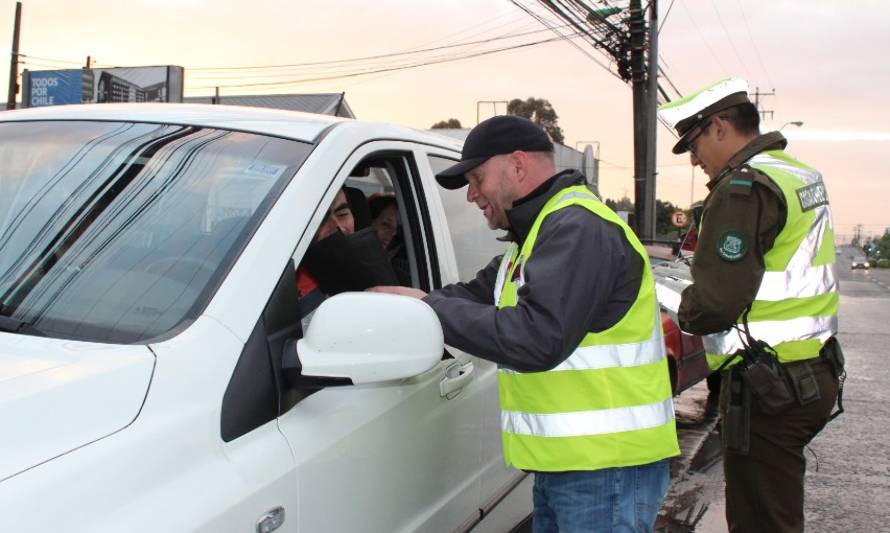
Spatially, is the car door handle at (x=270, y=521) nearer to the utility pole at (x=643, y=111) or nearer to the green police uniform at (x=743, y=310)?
the green police uniform at (x=743, y=310)

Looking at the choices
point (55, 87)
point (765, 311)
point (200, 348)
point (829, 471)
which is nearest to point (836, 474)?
point (829, 471)

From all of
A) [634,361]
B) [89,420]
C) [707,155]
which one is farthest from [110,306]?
[707,155]

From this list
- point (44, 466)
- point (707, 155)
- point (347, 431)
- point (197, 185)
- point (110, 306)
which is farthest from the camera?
point (707, 155)

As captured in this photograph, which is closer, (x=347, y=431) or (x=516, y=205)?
(x=347, y=431)

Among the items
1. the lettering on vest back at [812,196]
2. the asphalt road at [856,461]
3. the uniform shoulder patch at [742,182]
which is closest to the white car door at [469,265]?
the uniform shoulder patch at [742,182]

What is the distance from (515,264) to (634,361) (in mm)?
426

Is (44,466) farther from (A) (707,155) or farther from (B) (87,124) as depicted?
(A) (707,155)

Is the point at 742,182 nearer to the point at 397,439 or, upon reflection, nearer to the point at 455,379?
the point at 455,379

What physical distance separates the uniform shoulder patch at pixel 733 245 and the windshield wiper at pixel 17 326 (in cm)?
212

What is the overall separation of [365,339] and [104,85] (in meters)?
28.2

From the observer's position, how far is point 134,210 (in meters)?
1.93

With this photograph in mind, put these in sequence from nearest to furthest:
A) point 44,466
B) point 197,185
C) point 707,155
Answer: point 44,466 → point 197,185 → point 707,155

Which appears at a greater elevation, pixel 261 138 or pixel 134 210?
pixel 261 138

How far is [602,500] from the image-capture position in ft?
6.92
